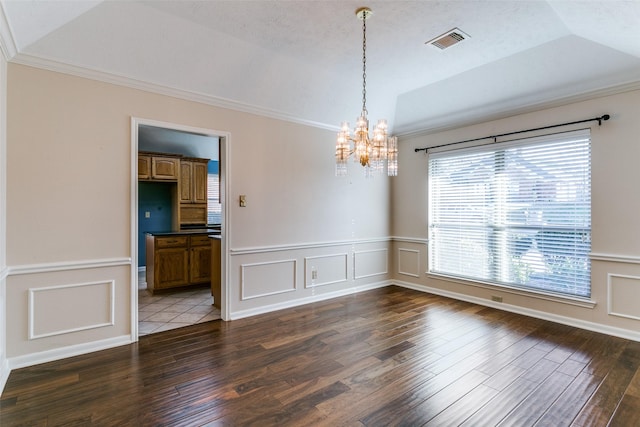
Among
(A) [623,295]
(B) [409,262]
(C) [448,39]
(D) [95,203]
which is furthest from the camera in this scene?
(B) [409,262]

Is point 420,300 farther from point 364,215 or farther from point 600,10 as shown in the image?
point 600,10

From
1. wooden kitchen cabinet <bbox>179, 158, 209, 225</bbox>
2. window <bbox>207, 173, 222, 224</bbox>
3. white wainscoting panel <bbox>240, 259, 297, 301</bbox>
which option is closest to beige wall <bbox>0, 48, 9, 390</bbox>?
white wainscoting panel <bbox>240, 259, 297, 301</bbox>

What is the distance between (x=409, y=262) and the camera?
5.52 metres

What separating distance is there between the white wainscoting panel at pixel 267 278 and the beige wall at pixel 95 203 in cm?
1

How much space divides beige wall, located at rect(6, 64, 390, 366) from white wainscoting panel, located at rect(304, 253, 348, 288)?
0.90 feet

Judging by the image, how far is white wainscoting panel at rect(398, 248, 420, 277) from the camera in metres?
5.41

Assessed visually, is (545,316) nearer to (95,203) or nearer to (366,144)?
(366,144)

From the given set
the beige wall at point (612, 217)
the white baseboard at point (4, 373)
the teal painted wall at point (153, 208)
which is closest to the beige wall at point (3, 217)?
the white baseboard at point (4, 373)

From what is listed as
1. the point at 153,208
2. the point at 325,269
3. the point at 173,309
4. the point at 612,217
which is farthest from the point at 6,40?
the point at 612,217

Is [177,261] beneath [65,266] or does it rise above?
beneath

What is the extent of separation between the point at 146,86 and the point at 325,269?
3241 millimetres

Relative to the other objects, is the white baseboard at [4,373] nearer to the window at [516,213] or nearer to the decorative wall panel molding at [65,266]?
the decorative wall panel molding at [65,266]

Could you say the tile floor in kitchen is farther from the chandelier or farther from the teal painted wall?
the chandelier

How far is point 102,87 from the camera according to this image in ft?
10.1
